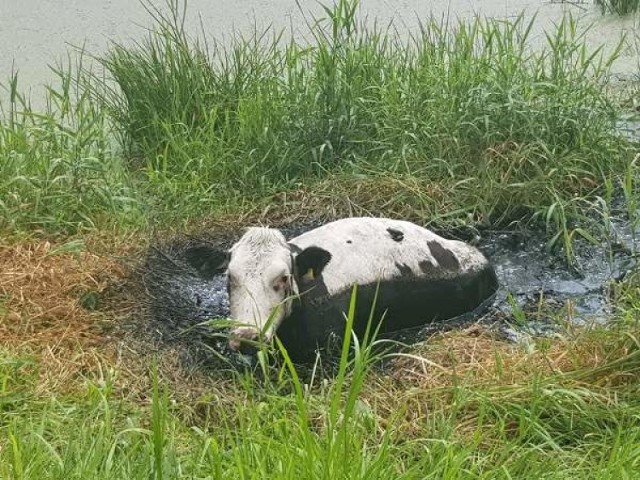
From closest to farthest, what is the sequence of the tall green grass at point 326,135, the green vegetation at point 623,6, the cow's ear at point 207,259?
the cow's ear at point 207,259
the tall green grass at point 326,135
the green vegetation at point 623,6

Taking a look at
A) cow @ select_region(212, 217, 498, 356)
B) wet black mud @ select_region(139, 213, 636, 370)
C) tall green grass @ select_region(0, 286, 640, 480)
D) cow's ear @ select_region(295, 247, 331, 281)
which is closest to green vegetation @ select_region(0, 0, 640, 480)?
tall green grass @ select_region(0, 286, 640, 480)

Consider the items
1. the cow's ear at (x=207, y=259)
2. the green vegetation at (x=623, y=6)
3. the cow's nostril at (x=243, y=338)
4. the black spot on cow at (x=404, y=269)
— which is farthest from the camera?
the green vegetation at (x=623, y=6)

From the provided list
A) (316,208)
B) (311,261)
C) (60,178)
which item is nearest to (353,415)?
(311,261)

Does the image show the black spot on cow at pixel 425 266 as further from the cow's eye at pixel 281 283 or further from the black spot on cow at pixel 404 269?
the cow's eye at pixel 281 283

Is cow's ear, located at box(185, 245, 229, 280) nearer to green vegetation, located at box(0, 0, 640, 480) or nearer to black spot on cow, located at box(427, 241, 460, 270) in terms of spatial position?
green vegetation, located at box(0, 0, 640, 480)

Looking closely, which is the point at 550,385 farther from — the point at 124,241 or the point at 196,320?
the point at 124,241

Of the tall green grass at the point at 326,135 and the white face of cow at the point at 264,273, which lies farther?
the tall green grass at the point at 326,135

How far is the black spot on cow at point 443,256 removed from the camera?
14.7 ft

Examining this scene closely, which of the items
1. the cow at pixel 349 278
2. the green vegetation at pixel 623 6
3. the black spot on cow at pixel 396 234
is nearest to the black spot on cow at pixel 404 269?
the cow at pixel 349 278

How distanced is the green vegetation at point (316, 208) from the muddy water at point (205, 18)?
127 centimetres

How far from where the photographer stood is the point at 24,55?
7.71m

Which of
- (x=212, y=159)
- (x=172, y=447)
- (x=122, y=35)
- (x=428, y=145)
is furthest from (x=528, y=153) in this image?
(x=122, y=35)

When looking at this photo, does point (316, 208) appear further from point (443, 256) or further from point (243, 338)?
point (243, 338)

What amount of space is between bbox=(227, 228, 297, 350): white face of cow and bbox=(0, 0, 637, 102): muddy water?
13.2 feet
